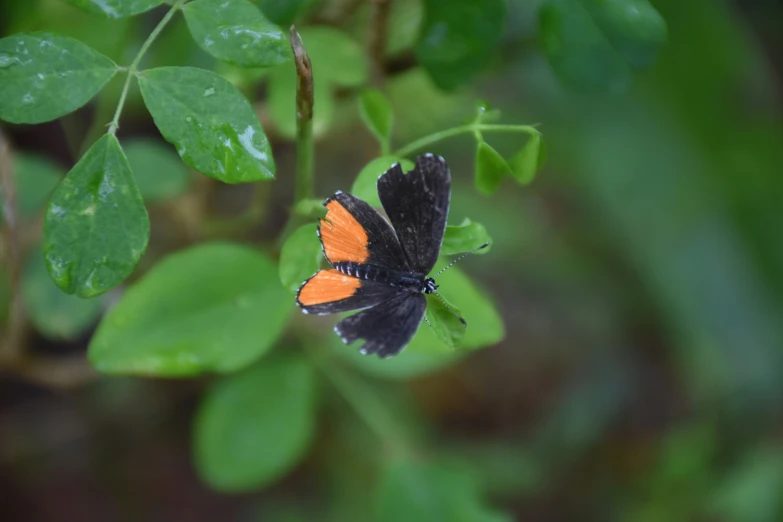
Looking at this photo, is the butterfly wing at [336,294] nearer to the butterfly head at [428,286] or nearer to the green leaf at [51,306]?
the butterfly head at [428,286]

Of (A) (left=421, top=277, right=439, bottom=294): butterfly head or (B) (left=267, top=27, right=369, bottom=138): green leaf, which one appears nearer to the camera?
(A) (left=421, top=277, right=439, bottom=294): butterfly head

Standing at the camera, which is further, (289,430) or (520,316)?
(520,316)

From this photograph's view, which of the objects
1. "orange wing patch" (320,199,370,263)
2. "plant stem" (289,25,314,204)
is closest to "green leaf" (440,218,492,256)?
"orange wing patch" (320,199,370,263)

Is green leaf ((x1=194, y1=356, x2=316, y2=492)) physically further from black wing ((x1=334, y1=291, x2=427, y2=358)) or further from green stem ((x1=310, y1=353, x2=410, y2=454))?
black wing ((x1=334, y1=291, x2=427, y2=358))

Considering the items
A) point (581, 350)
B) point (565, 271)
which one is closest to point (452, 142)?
point (565, 271)

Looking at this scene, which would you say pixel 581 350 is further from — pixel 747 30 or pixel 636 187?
pixel 747 30

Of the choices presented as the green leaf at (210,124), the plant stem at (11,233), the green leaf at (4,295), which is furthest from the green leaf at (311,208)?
the green leaf at (4,295)
